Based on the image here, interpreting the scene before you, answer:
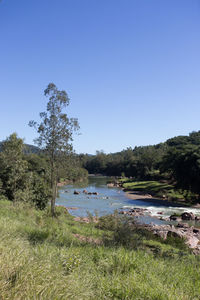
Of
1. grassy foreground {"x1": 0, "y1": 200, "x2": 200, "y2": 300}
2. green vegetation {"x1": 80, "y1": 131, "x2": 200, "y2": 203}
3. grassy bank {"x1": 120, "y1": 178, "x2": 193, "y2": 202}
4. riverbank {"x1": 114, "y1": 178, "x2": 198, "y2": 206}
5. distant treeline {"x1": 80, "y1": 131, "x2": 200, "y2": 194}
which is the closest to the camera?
grassy foreground {"x1": 0, "y1": 200, "x2": 200, "y2": 300}

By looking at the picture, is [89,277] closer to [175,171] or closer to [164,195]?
[175,171]

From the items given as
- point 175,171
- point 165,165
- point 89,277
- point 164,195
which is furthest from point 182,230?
point 165,165

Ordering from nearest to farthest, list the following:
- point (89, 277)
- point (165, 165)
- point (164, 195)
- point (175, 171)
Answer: point (89, 277) → point (175, 171) → point (164, 195) → point (165, 165)

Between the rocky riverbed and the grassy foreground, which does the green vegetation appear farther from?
the grassy foreground

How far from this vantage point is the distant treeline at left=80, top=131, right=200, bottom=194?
120 ft

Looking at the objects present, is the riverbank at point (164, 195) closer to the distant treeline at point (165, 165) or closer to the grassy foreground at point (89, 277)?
the distant treeline at point (165, 165)

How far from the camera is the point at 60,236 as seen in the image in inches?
312

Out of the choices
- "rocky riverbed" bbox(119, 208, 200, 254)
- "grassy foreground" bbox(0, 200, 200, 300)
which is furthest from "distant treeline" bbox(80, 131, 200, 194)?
"grassy foreground" bbox(0, 200, 200, 300)

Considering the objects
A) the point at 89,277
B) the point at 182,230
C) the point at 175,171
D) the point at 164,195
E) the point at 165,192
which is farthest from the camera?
the point at 165,192

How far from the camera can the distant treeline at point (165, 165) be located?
3653cm

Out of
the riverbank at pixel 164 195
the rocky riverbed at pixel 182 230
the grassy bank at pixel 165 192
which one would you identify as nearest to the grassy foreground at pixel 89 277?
the rocky riverbed at pixel 182 230

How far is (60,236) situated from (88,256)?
103 inches

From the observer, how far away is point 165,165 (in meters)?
52.8

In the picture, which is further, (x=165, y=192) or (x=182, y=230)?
(x=165, y=192)
